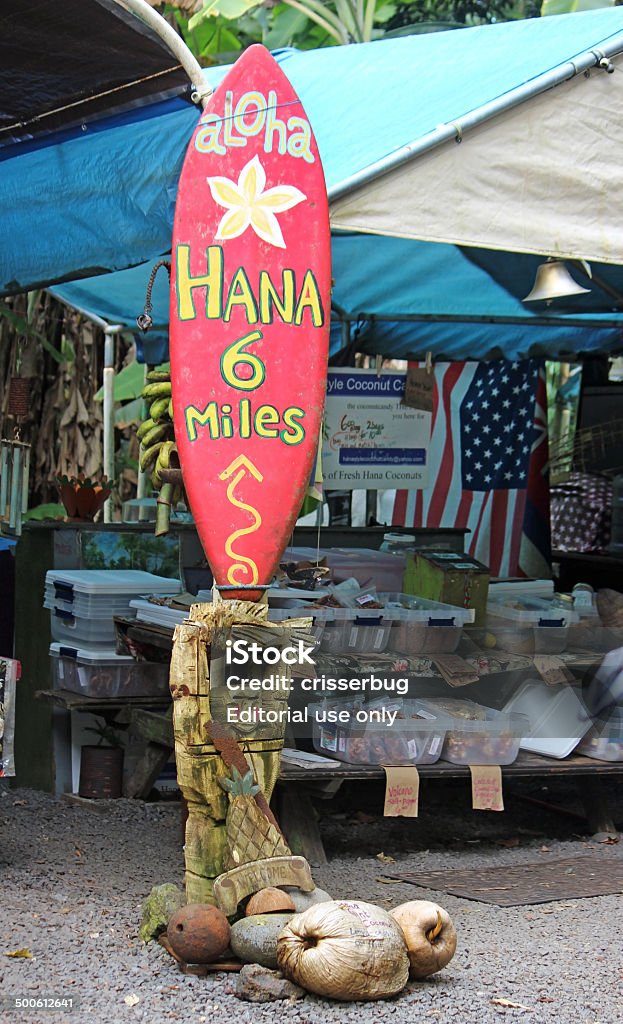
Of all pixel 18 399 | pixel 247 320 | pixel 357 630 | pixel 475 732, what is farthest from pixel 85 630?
pixel 247 320

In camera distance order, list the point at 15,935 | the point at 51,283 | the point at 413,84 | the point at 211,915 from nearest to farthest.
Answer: the point at 211,915, the point at 15,935, the point at 413,84, the point at 51,283

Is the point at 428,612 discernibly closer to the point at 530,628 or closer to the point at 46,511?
the point at 530,628

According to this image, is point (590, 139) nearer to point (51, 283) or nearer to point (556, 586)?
point (51, 283)

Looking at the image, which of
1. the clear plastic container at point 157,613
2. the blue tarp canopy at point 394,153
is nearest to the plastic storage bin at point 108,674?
the clear plastic container at point 157,613

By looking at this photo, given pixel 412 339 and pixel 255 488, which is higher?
pixel 412 339

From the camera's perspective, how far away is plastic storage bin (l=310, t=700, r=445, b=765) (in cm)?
516

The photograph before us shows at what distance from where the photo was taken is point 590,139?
14.3 feet

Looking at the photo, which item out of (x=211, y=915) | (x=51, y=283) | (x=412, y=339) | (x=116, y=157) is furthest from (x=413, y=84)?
(x=412, y=339)

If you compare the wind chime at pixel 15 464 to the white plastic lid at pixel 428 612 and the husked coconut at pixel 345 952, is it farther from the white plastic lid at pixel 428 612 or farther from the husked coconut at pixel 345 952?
the husked coconut at pixel 345 952

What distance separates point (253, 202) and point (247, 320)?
1.32 feet

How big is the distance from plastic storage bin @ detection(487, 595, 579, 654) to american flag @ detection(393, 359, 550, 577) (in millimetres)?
3604

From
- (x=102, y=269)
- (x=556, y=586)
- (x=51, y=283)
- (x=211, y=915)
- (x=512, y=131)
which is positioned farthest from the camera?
(x=556, y=586)

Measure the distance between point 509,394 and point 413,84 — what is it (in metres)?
5.01

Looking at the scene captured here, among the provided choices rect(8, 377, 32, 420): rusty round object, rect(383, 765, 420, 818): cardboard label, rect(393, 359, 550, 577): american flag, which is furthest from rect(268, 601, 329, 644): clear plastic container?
rect(393, 359, 550, 577): american flag
